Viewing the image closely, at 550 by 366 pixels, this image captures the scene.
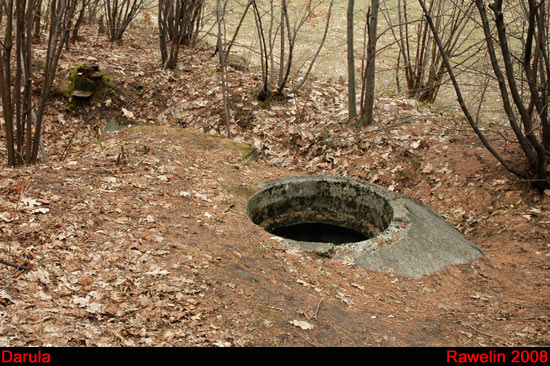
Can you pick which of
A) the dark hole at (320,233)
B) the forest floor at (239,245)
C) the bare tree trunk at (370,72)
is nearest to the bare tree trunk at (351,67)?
the bare tree trunk at (370,72)

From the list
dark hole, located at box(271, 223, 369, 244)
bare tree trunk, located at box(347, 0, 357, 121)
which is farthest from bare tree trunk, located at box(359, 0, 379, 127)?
dark hole, located at box(271, 223, 369, 244)

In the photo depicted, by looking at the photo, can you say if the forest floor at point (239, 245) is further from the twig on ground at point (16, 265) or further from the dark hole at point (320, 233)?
the dark hole at point (320, 233)

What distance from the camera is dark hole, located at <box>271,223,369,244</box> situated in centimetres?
650

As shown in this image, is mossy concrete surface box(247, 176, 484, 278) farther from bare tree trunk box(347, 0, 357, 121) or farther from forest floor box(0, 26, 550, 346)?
bare tree trunk box(347, 0, 357, 121)

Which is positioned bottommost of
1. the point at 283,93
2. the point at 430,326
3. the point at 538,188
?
the point at 430,326

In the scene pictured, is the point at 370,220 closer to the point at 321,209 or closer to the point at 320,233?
the point at 321,209

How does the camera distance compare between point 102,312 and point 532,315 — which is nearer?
point 102,312

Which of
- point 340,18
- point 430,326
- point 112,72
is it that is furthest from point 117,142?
point 340,18

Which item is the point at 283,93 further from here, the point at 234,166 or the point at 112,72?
the point at 112,72

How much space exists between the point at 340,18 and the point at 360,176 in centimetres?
870

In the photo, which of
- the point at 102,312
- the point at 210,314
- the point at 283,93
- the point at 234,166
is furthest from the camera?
the point at 283,93

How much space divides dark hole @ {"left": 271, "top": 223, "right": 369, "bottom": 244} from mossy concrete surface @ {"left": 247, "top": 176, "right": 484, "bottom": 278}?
0.10 m

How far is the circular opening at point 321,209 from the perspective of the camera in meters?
6.02

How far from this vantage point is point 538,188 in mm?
5613
